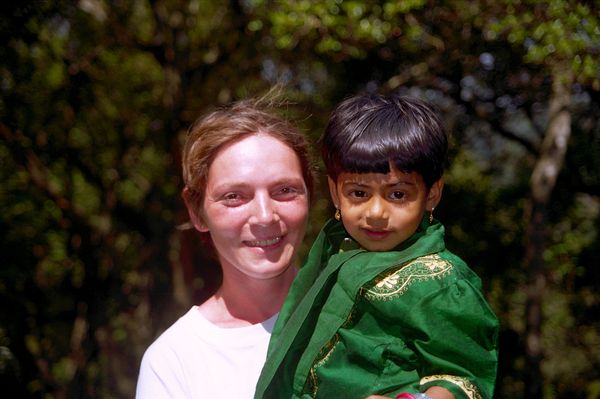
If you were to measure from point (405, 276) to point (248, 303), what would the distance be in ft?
2.30

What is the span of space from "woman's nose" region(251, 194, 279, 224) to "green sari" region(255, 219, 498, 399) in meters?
0.26

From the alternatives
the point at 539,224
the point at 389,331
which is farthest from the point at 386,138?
the point at 539,224

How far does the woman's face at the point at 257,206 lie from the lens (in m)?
2.45

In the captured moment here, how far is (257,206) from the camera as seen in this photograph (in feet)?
8.02

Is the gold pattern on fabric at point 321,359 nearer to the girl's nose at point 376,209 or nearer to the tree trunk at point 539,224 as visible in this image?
the girl's nose at point 376,209

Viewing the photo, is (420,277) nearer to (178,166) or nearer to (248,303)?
(248,303)

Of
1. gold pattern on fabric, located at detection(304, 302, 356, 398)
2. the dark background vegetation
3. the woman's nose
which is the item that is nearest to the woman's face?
the woman's nose

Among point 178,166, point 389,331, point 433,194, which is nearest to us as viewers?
point 389,331

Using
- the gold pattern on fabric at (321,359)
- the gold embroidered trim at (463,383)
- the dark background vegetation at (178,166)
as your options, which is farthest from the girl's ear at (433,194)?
the dark background vegetation at (178,166)

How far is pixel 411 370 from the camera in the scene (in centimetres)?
206

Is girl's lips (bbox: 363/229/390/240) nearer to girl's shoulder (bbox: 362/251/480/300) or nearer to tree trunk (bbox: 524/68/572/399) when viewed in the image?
girl's shoulder (bbox: 362/251/480/300)

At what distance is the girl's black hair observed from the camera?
2088 mm

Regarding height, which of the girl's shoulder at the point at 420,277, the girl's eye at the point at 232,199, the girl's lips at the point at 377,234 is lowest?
the girl's shoulder at the point at 420,277

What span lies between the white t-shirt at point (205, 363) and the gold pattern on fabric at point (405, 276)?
511mm
